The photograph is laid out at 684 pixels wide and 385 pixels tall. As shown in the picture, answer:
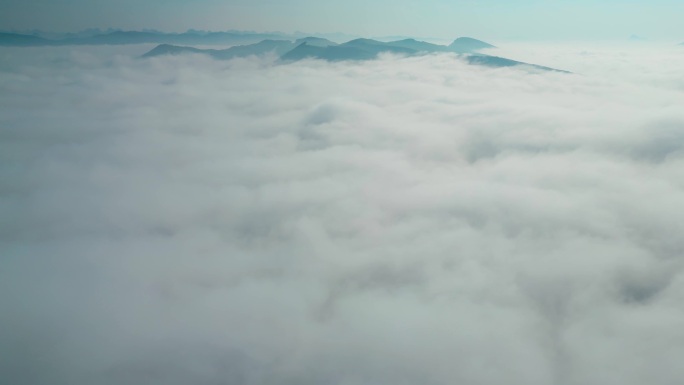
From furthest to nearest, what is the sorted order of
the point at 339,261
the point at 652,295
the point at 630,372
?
the point at 339,261, the point at 652,295, the point at 630,372

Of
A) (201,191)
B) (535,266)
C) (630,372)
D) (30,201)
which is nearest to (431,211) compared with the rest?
(535,266)

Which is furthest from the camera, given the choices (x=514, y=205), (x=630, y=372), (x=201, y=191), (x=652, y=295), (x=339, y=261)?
(x=201, y=191)

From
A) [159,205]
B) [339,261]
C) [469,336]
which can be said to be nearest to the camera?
[469,336]

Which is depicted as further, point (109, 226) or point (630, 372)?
point (109, 226)

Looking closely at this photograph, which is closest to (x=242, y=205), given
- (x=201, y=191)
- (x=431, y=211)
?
(x=201, y=191)

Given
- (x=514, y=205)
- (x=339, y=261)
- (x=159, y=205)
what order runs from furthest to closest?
(x=159, y=205)
(x=514, y=205)
(x=339, y=261)

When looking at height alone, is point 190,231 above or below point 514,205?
below

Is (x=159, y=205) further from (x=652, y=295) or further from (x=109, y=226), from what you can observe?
(x=652, y=295)

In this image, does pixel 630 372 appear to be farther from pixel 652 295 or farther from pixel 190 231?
pixel 190 231

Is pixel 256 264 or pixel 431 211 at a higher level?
pixel 431 211
